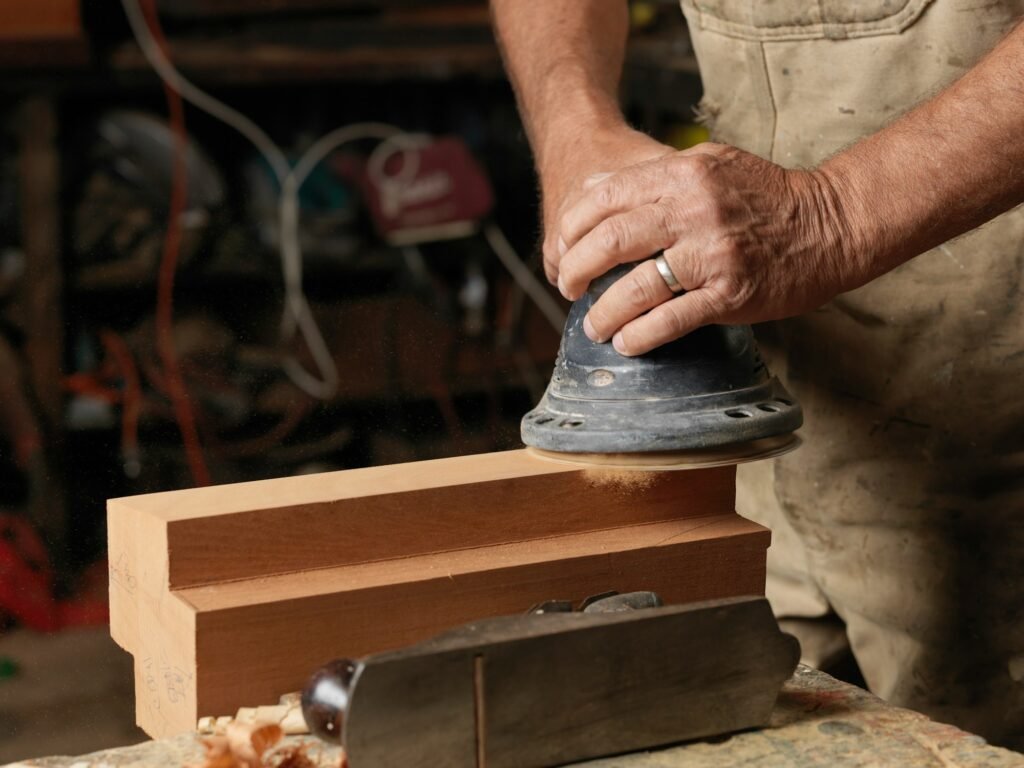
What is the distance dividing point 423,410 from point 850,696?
2.30m

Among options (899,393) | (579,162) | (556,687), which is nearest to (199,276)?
(579,162)

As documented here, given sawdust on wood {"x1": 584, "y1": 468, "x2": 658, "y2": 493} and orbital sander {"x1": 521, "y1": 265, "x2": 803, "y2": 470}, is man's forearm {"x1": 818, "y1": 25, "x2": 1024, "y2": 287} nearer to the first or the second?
orbital sander {"x1": 521, "y1": 265, "x2": 803, "y2": 470}

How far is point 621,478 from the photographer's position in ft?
4.00

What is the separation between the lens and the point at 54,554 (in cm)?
306

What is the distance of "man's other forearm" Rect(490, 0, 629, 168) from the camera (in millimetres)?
1501

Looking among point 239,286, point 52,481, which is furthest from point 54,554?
point 239,286

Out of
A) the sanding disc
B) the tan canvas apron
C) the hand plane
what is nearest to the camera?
the hand plane

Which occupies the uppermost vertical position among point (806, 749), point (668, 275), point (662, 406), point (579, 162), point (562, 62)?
point (562, 62)

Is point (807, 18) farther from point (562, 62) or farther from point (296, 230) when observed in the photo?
point (296, 230)

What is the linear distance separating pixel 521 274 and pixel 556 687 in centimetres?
243

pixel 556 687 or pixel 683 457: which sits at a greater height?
pixel 683 457

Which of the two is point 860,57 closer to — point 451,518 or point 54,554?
point 451,518

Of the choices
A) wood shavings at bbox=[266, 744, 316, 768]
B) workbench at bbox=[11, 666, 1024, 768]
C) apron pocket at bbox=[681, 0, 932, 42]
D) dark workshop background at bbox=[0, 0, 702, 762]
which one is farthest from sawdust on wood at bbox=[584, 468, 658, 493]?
dark workshop background at bbox=[0, 0, 702, 762]

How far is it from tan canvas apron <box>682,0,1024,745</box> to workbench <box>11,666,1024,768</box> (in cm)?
56
